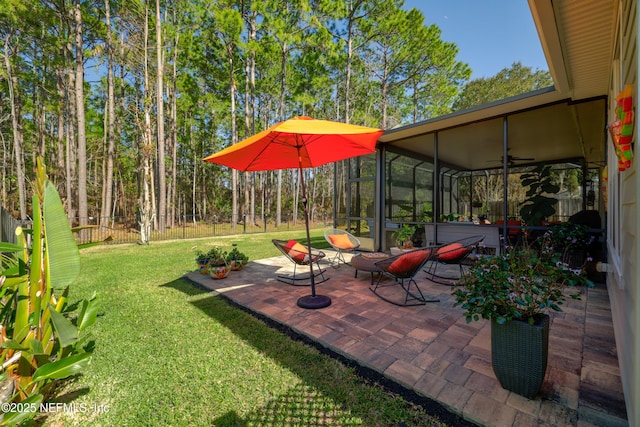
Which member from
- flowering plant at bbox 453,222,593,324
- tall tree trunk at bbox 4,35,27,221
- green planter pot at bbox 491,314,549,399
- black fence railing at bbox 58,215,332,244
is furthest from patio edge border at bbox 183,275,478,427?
tall tree trunk at bbox 4,35,27,221

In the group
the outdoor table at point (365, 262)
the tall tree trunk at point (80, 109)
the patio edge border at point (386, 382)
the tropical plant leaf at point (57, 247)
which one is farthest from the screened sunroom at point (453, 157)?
the tall tree trunk at point (80, 109)

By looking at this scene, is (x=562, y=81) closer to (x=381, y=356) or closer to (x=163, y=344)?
(x=381, y=356)

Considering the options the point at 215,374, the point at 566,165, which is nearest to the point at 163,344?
the point at 215,374

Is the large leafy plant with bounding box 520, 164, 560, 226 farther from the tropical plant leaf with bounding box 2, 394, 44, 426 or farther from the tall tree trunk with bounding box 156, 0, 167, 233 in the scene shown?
the tall tree trunk with bounding box 156, 0, 167, 233

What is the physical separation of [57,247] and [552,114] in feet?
24.6

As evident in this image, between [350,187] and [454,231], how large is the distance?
9.87 ft

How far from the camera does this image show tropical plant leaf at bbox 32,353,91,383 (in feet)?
5.23

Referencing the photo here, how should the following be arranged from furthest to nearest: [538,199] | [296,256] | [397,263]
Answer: [538,199], [296,256], [397,263]

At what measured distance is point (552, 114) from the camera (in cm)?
526

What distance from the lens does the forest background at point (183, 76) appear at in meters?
11.4

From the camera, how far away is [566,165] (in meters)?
10.8

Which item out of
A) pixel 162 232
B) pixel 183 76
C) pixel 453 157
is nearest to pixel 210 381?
pixel 453 157

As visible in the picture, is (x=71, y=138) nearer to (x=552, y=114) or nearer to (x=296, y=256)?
(x=296, y=256)

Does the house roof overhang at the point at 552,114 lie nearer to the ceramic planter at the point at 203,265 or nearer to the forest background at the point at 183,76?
the forest background at the point at 183,76
